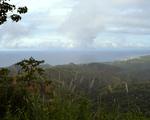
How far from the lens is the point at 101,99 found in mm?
8648

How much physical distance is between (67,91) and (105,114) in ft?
3.43

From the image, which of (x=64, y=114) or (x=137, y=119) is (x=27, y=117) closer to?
(x=64, y=114)

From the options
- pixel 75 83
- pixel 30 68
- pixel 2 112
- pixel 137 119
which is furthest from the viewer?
pixel 30 68

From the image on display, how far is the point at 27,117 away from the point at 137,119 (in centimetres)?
241

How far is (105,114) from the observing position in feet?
29.3

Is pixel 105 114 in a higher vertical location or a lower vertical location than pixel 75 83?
lower

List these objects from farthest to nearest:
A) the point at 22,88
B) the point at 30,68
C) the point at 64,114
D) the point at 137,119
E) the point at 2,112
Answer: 1. the point at 30,68
2. the point at 22,88
3. the point at 2,112
4. the point at 137,119
5. the point at 64,114

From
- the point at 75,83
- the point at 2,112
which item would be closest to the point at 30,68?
the point at 2,112

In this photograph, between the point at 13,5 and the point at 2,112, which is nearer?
the point at 2,112

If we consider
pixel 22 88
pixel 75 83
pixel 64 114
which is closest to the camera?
pixel 64 114

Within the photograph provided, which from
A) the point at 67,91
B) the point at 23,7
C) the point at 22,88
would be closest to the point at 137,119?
the point at 67,91

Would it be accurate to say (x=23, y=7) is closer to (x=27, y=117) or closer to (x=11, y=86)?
(x=11, y=86)

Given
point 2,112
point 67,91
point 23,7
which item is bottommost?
point 2,112

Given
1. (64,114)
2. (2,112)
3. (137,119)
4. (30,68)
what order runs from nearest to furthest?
1. (64,114)
2. (137,119)
3. (2,112)
4. (30,68)
